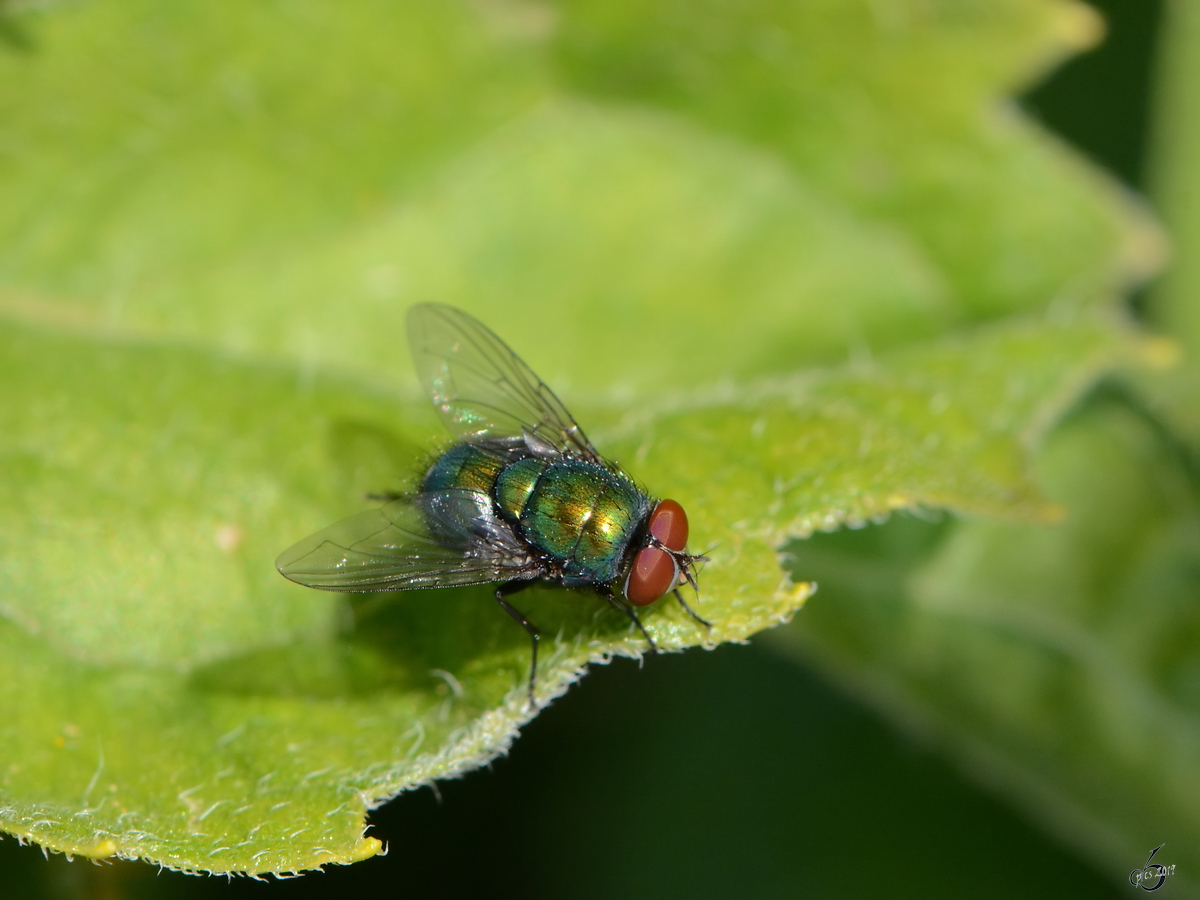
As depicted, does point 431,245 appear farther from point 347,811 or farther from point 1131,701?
point 1131,701

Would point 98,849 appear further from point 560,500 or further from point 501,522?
point 560,500

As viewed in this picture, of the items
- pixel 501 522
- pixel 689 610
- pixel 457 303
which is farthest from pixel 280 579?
pixel 457 303

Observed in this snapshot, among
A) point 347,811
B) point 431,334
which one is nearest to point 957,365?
point 431,334

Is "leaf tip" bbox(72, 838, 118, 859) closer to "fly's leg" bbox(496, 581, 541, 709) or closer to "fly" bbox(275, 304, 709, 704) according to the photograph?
"fly" bbox(275, 304, 709, 704)

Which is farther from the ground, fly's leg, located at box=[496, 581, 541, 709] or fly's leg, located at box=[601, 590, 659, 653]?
fly's leg, located at box=[601, 590, 659, 653]
